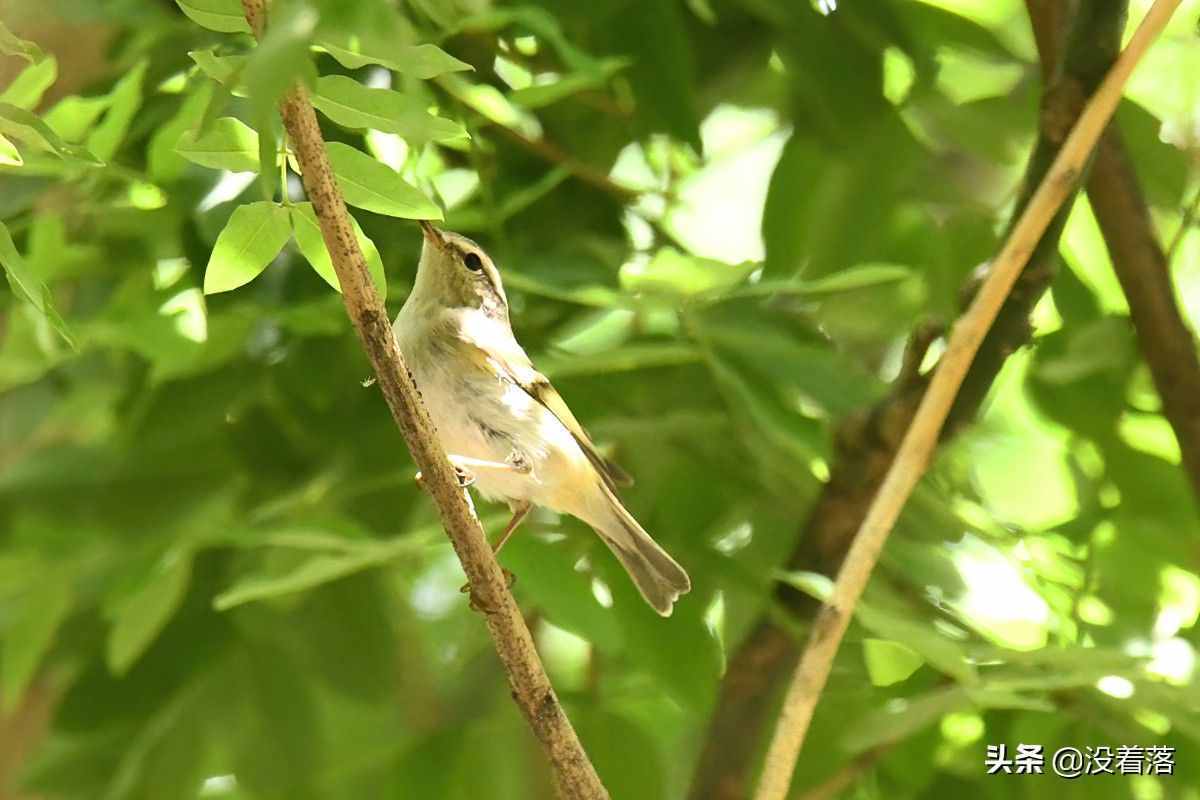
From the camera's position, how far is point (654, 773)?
2908mm

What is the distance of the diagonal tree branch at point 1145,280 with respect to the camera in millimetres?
3092

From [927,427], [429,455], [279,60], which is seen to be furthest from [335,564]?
[279,60]

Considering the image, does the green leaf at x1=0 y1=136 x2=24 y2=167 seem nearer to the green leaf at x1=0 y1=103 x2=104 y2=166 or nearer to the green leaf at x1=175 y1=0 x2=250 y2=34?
the green leaf at x1=0 y1=103 x2=104 y2=166

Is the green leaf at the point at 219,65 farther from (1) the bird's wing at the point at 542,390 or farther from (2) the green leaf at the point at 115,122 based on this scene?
(1) the bird's wing at the point at 542,390

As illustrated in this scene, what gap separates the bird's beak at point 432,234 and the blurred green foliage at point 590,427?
6 cm

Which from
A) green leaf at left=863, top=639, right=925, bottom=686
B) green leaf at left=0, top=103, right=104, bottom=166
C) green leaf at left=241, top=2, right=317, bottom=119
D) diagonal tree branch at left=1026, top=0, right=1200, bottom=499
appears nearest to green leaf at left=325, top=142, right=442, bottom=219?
green leaf at left=0, top=103, right=104, bottom=166

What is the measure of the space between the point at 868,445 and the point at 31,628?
72.0 inches

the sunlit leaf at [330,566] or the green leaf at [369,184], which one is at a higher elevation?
the green leaf at [369,184]

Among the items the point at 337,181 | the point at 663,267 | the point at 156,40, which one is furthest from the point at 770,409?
→ the point at 156,40

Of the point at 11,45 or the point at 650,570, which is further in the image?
the point at 650,570

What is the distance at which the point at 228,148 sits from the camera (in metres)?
1.66

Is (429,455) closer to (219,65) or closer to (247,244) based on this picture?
(247,244)

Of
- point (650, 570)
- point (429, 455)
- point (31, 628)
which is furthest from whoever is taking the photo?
point (31, 628)

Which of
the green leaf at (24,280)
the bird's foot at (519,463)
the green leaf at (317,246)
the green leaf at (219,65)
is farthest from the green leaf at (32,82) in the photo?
the bird's foot at (519,463)
